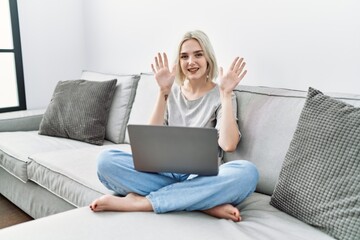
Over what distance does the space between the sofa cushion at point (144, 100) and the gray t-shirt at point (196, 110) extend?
1.21 ft

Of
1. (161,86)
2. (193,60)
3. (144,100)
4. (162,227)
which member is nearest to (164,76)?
(161,86)

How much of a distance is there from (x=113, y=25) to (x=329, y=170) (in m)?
2.27

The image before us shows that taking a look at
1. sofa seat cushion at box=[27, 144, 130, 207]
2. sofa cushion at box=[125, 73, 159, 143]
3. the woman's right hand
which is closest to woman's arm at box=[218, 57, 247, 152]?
the woman's right hand

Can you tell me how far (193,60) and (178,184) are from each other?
2.12 feet

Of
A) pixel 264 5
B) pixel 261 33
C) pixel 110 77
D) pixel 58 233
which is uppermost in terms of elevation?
pixel 264 5

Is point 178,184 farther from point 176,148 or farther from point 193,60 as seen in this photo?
point 193,60

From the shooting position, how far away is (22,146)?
6.65 ft

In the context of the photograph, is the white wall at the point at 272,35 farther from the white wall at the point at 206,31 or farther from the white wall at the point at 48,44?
the white wall at the point at 48,44

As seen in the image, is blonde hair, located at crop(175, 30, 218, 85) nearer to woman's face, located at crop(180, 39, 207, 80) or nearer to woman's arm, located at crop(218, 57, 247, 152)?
woman's face, located at crop(180, 39, 207, 80)

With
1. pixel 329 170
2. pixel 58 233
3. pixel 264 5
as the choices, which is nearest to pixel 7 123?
pixel 58 233

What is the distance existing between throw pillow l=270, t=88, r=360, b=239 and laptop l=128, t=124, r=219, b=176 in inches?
10.6

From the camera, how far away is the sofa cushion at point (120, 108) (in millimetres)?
2227

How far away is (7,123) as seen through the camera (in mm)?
2391

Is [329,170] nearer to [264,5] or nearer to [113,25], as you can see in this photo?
[264,5]
